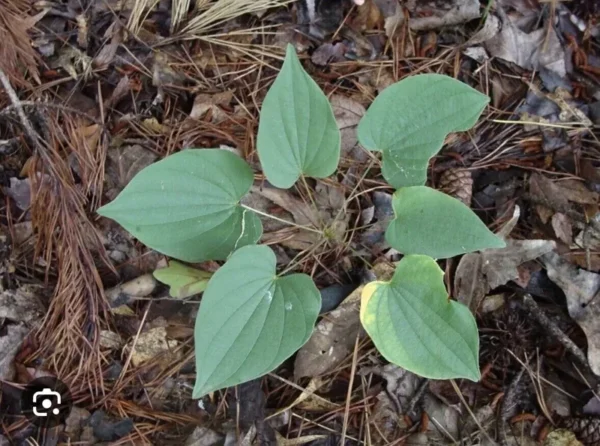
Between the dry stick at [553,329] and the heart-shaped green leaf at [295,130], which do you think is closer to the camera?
the heart-shaped green leaf at [295,130]

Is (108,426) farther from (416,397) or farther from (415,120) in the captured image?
(415,120)

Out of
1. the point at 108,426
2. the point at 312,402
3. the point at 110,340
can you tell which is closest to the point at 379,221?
the point at 312,402

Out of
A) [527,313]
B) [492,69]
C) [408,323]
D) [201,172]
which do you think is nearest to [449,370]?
[408,323]

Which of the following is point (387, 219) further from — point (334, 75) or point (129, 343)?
point (129, 343)

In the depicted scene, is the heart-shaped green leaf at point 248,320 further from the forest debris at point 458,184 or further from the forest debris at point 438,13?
the forest debris at point 438,13

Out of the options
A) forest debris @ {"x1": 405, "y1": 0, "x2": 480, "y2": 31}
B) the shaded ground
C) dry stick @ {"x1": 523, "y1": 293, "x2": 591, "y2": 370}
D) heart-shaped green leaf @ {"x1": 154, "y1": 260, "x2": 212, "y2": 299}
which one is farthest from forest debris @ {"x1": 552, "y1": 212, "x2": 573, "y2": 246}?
heart-shaped green leaf @ {"x1": 154, "y1": 260, "x2": 212, "y2": 299}

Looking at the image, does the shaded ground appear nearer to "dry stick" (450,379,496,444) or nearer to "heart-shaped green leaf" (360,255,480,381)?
"dry stick" (450,379,496,444)

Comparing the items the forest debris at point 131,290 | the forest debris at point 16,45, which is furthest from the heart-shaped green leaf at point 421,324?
the forest debris at point 16,45

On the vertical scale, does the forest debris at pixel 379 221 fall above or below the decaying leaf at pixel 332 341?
above
